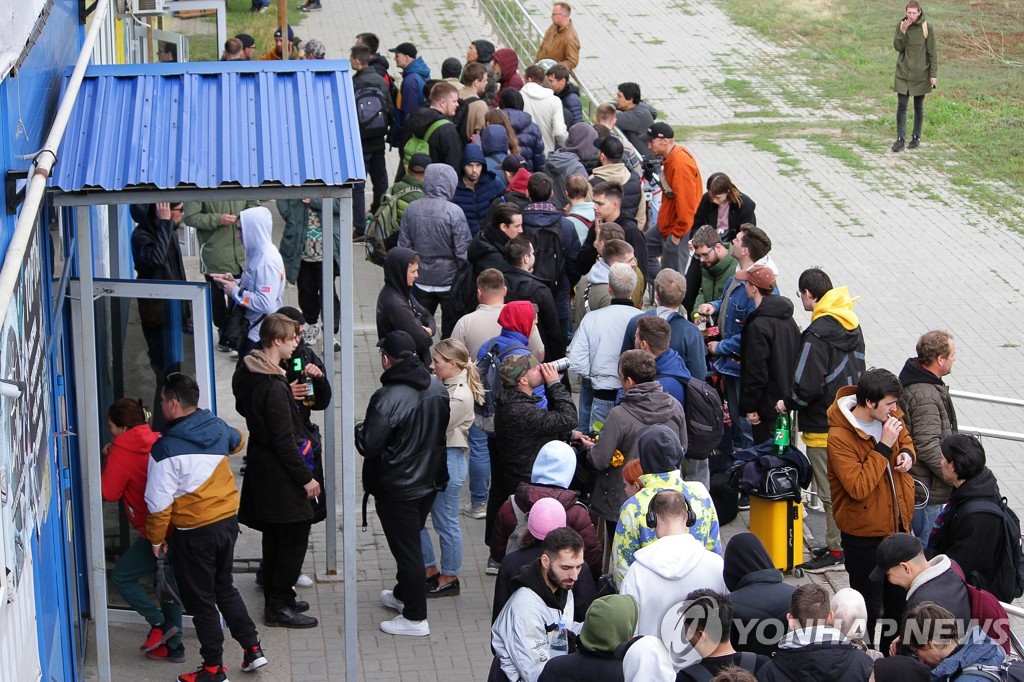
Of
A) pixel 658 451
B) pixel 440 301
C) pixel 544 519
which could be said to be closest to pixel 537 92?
pixel 440 301

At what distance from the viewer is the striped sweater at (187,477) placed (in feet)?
21.7

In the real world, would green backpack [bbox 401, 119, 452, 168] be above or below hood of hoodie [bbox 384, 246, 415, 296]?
above

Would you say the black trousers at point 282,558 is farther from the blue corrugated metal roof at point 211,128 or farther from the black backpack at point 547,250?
the black backpack at point 547,250

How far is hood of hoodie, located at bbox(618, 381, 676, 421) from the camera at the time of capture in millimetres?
7164

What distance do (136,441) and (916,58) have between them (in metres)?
13.9

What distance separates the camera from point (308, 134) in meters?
6.62

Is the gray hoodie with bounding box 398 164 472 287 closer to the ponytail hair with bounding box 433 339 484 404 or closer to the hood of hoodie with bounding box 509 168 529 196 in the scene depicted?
the hood of hoodie with bounding box 509 168 529 196

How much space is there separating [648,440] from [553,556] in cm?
96

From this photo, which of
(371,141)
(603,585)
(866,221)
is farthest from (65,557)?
(866,221)

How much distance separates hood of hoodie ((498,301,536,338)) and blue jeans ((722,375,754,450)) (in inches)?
61.8

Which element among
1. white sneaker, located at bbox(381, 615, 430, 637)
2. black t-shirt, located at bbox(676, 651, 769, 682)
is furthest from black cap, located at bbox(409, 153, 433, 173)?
black t-shirt, located at bbox(676, 651, 769, 682)

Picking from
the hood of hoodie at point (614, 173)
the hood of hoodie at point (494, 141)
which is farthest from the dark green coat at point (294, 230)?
the hood of hoodie at point (614, 173)

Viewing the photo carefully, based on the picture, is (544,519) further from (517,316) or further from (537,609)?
(517,316)

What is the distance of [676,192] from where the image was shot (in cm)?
1155
